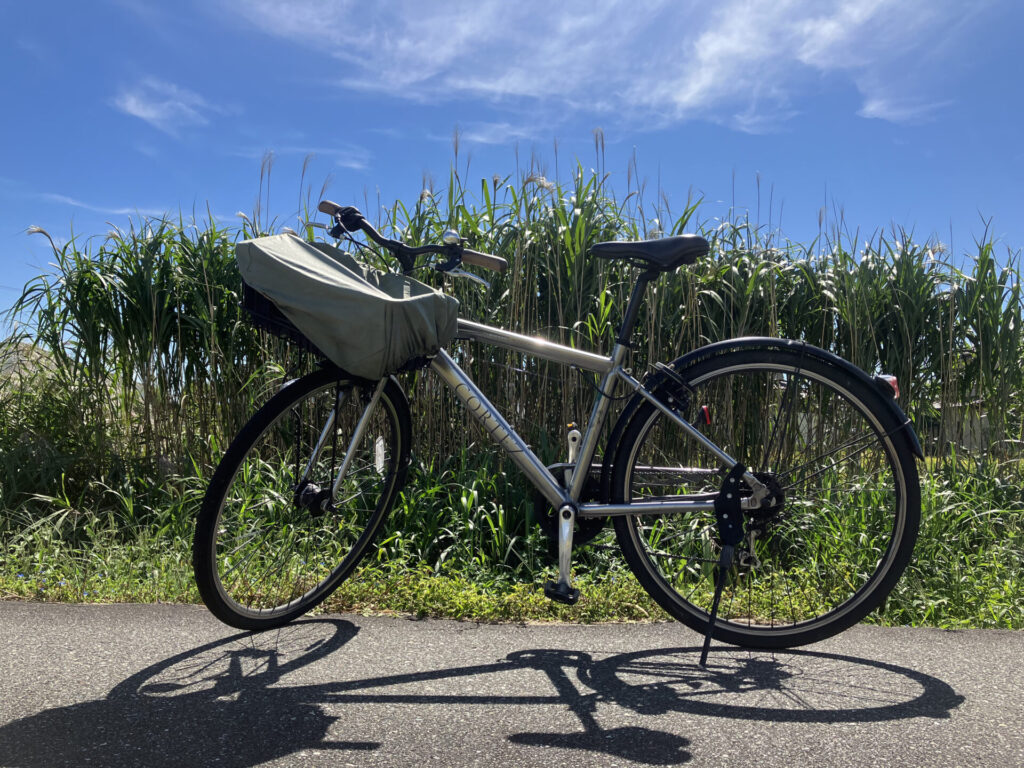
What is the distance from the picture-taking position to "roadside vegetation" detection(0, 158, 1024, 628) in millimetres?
3633

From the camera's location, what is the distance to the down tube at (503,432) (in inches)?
101

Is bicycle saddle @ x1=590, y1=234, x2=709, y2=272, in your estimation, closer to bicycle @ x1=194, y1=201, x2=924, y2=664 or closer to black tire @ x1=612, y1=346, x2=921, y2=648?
bicycle @ x1=194, y1=201, x2=924, y2=664

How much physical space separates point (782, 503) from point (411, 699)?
1.28 m

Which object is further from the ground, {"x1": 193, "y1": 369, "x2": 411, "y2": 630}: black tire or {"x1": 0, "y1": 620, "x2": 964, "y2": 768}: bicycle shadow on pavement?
{"x1": 193, "y1": 369, "x2": 411, "y2": 630}: black tire

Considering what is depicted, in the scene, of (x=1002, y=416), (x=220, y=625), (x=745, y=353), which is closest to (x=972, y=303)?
(x=1002, y=416)

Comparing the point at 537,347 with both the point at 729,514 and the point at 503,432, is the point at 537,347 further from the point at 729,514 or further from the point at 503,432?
the point at 729,514

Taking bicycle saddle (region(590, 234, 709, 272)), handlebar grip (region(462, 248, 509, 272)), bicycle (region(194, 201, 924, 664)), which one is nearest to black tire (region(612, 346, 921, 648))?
bicycle (region(194, 201, 924, 664))

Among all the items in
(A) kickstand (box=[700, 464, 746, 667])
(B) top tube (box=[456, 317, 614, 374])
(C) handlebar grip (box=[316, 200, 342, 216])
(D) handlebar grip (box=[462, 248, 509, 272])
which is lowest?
(A) kickstand (box=[700, 464, 746, 667])

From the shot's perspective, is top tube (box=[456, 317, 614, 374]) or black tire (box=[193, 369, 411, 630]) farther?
top tube (box=[456, 317, 614, 374])

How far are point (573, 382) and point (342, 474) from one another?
170 centimetres

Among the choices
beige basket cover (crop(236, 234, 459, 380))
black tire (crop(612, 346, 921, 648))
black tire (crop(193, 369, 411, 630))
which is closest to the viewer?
beige basket cover (crop(236, 234, 459, 380))

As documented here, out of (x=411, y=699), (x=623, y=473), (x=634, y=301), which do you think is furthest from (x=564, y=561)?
(x=634, y=301)

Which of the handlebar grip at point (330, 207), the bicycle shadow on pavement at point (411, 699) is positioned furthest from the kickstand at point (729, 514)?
the handlebar grip at point (330, 207)

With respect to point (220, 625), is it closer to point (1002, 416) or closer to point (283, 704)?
point (283, 704)
